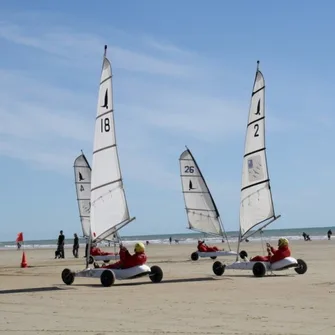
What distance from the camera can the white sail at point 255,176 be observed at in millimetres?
20047

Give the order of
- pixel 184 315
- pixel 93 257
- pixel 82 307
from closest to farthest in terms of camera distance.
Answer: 1. pixel 184 315
2. pixel 82 307
3. pixel 93 257

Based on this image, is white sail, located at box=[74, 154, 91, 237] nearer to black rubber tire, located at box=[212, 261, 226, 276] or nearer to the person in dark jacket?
the person in dark jacket

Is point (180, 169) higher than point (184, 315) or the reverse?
higher

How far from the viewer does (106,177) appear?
1770 cm

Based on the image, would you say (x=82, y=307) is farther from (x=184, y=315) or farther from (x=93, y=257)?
(x=93, y=257)

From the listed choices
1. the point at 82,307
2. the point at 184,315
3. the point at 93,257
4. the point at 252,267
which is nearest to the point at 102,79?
the point at 252,267

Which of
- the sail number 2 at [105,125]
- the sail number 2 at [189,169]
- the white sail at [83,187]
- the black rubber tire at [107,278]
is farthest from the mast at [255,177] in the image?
the white sail at [83,187]

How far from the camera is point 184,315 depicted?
10.6 metres

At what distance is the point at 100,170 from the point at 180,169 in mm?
18131

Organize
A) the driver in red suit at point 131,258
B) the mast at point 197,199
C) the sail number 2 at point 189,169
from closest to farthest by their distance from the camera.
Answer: the driver in red suit at point 131,258
the mast at point 197,199
the sail number 2 at point 189,169

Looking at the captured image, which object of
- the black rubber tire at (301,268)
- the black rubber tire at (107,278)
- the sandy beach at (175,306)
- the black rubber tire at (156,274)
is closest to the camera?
the sandy beach at (175,306)

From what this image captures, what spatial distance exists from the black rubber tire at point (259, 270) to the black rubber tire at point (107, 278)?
416 centimetres

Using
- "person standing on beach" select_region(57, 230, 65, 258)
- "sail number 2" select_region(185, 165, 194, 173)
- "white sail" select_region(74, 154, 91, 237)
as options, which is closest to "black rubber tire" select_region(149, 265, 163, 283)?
"white sail" select_region(74, 154, 91, 237)

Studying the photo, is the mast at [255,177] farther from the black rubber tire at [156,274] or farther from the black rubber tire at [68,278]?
the black rubber tire at [68,278]
